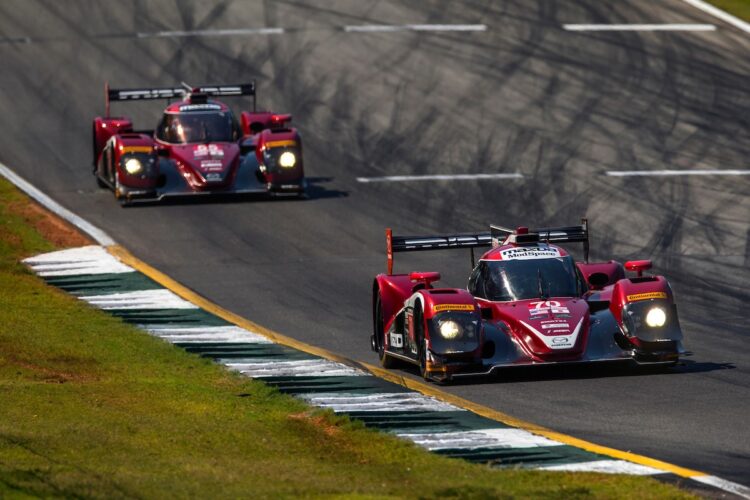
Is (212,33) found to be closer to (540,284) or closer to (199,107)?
(199,107)

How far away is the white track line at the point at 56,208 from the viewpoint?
26891mm

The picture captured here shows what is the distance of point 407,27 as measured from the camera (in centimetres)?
4034

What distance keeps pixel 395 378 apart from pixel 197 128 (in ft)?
44.5

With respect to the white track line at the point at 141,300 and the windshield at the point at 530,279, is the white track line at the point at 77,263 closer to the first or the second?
the white track line at the point at 141,300

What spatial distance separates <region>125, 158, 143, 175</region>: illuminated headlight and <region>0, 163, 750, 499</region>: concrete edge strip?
1295 millimetres

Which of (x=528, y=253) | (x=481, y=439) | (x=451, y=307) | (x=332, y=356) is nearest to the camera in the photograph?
(x=481, y=439)

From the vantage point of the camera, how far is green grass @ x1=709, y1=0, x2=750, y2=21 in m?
40.3

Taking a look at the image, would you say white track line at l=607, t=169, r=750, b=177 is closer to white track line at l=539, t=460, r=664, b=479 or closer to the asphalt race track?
the asphalt race track

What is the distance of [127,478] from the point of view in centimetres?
1198

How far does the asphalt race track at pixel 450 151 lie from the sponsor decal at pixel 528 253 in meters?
1.29

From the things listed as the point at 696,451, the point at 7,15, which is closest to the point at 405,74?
the point at 7,15

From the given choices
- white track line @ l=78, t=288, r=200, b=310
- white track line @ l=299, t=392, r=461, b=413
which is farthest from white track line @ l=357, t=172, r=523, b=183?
white track line @ l=299, t=392, r=461, b=413

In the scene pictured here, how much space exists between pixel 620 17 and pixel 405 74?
649 centimetres

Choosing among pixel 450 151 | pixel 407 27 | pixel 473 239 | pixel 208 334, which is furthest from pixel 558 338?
pixel 407 27
